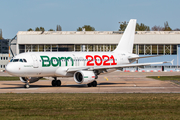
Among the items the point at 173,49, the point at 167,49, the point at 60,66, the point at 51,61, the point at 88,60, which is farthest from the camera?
the point at 173,49

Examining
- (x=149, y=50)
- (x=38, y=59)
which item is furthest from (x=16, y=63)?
(x=149, y=50)

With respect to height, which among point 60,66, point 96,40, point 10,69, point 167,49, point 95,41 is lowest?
point 10,69

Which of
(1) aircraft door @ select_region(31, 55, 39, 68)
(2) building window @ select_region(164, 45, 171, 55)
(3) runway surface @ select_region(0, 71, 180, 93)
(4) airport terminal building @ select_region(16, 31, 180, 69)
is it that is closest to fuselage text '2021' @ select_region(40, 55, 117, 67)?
(1) aircraft door @ select_region(31, 55, 39, 68)

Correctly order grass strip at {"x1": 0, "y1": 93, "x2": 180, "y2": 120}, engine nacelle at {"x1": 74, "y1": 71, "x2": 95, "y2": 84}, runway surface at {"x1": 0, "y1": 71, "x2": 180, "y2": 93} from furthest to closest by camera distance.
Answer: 1. engine nacelle at {"x1": 74, "y1": 71, "x2": 95, "y2": 84}
2. runway surface at {"x1": 0, "y1": 71, "x2": 180, "y2": 93}
3. grass strip at {"x1": 0, "y1": 93, "x2": 180, "y2": 120}

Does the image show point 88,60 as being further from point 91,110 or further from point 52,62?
point 91,110

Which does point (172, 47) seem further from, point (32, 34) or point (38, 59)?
point (38, 59)

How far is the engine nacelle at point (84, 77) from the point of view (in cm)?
3030

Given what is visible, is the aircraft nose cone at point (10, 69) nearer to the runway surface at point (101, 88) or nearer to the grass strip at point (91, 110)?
→ the runway surface at point (101, 88)

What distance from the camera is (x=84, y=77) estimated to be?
99.2 feet

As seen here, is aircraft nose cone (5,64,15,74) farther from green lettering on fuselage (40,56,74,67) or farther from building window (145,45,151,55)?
building window (145,45,151,55)

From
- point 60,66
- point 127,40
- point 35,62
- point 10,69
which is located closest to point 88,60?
point 60,66

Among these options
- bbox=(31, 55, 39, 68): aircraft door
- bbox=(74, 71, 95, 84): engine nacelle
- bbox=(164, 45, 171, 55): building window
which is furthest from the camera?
bbox=(164, 45, 171, 55): building window

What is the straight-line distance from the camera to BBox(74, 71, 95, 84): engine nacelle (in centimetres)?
3030

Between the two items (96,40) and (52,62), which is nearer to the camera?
(52,62)
